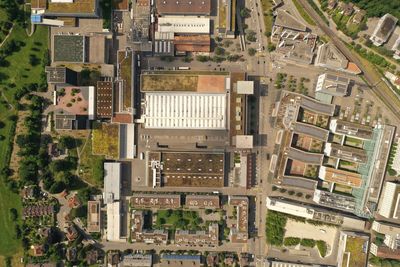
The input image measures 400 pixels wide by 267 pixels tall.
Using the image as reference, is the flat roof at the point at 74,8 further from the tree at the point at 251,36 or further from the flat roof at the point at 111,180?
the tree at the point at 251,36

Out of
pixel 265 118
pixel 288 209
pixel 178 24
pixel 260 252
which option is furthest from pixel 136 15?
pixel 260 252

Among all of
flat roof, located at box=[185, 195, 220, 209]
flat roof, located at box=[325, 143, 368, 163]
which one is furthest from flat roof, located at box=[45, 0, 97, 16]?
flat roof, located at box=[325, 143, 368, 163]

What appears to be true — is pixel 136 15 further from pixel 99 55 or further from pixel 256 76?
pixel 256 76

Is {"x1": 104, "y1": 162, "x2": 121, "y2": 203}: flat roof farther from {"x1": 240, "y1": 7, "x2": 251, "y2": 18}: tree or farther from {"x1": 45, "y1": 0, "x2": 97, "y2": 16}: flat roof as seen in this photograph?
{"x1": 240, "y1": 7, "x2": 251, "y2": 18}: tree

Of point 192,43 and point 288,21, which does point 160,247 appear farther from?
point 288,21

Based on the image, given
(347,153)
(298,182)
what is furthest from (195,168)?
(347,153)

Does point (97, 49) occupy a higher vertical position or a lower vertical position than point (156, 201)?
higher

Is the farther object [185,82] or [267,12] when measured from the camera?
[267,12]
